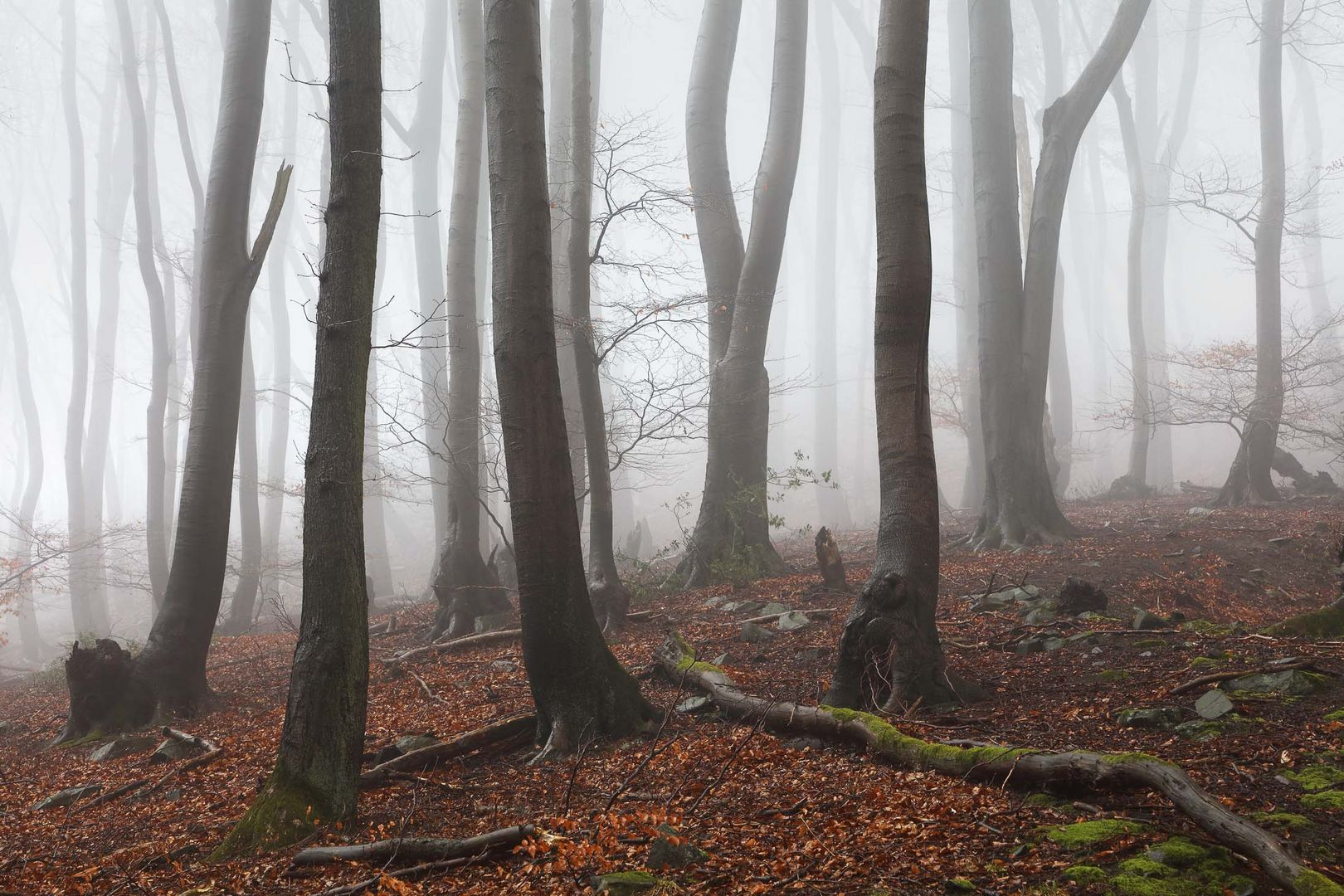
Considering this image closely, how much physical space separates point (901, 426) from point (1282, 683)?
7.82 feet

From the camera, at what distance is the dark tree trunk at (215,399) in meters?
7.30

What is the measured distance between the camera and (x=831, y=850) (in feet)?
10.5

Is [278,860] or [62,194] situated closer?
[278,860]

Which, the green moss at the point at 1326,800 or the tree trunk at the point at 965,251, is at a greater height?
the tree trunk at the point at 965,251

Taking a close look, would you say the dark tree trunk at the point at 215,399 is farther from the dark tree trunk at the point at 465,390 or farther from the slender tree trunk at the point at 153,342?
the slender tree trunk at the point at 153,342

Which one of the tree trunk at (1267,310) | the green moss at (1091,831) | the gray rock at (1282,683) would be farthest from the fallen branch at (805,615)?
the tree trunk at (1267,310)

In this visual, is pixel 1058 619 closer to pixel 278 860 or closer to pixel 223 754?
pixel 278 860

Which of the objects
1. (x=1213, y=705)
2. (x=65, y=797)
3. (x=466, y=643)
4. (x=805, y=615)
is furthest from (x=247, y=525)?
(x=1213, y=705)

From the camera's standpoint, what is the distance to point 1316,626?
539 cm

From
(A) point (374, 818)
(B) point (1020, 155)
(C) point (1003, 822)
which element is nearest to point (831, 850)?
(C) point (1003, 822)

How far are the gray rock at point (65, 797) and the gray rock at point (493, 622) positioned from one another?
4131 mm

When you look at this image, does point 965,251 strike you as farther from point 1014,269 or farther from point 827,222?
point 1014,269

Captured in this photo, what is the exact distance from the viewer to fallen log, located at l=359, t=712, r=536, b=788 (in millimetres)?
4809

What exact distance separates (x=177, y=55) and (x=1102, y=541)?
28.1 m
